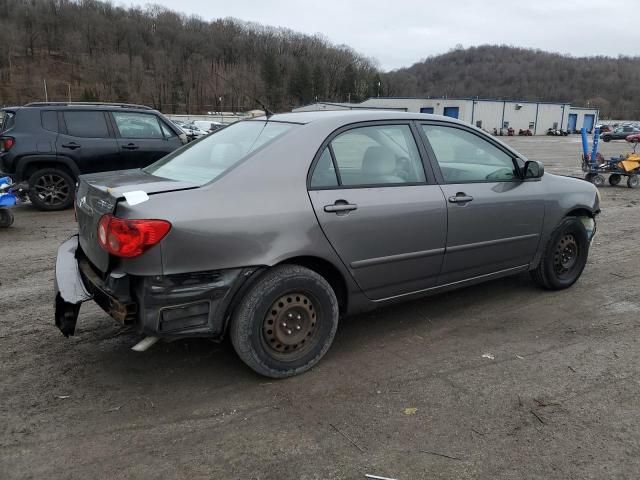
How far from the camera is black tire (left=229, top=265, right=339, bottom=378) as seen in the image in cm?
312

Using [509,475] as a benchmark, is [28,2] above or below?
above

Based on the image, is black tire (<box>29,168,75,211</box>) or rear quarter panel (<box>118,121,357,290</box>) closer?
rear quarter panel (<box>118,121,357,290</box>)

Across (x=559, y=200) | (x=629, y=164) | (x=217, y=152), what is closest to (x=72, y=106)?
(x=217, y=152)

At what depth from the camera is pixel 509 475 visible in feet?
8.25

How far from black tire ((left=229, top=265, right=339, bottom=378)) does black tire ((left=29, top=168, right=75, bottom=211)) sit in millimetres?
7306

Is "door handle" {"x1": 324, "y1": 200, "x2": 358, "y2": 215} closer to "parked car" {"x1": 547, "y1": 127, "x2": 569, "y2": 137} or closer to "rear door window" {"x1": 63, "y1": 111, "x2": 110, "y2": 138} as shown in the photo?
"rear door window" {"x1": 63, "y1": 111, "x2": 110, "y2": 138}

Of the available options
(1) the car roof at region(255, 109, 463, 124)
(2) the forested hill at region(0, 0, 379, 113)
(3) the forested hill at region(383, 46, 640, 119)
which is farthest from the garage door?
(1) the car roof at region(255, 109, 463, 124)

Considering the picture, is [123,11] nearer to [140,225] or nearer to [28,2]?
[28,2]

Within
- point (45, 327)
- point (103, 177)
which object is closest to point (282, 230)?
point (103, 177)

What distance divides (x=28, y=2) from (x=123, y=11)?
76.8ft

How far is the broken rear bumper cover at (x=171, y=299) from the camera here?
9.45 ft

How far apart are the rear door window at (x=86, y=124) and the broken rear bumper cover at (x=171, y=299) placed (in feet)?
22.6

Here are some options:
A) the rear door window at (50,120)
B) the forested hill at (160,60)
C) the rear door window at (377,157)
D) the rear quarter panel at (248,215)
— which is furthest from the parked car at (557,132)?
the rear quarter panel at (248,215)

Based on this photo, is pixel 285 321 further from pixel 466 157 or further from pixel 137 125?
pixel 137 125
